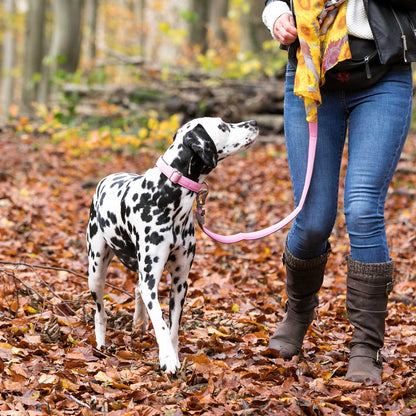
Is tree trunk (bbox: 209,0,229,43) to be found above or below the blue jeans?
above

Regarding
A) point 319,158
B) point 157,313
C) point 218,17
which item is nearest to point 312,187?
point 319,158

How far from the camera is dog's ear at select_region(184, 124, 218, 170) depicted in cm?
335

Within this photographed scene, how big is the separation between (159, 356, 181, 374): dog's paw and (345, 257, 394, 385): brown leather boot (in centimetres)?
Answer: 99

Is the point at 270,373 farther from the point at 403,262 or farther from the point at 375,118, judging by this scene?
the point at 403,262

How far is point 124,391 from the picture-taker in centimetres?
313

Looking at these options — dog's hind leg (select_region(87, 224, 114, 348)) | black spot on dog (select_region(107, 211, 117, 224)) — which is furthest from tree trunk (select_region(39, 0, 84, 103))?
black spot on dog (select_region(107, 211, 117, 224))

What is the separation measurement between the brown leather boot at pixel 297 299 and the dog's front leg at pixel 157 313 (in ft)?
2.49

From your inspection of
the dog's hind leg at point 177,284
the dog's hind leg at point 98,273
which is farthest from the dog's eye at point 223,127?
the dog's hind leg at point 98,273

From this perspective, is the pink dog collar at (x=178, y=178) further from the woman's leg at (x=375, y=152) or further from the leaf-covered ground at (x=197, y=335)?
the leaf-covered ground at (x=197, y=335)

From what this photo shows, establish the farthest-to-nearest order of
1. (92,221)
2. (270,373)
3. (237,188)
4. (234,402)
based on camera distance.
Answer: (237,188), (92,221), (270,373), (234,402)

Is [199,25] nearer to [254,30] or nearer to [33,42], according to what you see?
[254,30]

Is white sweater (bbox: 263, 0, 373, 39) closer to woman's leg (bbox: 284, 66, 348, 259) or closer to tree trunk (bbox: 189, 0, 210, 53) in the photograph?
woman's leg (bbox: 284, 66, 348, 259)

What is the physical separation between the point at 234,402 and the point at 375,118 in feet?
5.58

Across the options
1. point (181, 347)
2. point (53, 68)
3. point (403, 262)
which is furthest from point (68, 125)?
point (181, 347)
